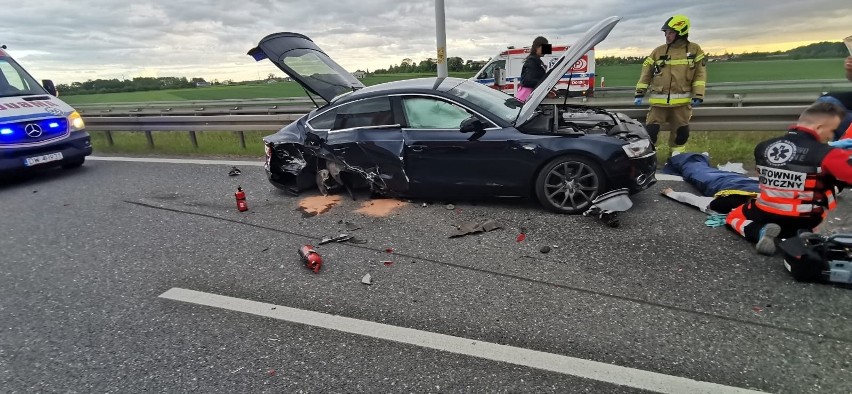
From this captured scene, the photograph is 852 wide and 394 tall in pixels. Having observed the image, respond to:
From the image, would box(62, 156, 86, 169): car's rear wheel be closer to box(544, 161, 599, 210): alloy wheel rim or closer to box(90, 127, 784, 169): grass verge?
box(90, 127, 784, 169): grass verge

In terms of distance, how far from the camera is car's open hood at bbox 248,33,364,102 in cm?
568

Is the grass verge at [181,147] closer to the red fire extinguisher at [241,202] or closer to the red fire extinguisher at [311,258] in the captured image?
the red fire extinguisher at [241,202]

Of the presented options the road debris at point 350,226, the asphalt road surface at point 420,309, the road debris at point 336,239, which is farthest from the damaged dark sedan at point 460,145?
the road debris at point 336,239

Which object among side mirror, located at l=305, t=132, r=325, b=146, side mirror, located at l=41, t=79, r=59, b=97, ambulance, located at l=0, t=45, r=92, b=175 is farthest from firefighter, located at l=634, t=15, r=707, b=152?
side mirror, located at l=41, t=79, r=59, b=97

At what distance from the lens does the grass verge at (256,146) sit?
6283 mm

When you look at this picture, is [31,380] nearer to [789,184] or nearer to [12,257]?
[12,257]

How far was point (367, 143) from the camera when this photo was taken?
16.4 ft

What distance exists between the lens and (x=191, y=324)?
9.80 feet

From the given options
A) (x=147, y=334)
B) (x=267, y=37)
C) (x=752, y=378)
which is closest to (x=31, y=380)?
(x=147, y=334)

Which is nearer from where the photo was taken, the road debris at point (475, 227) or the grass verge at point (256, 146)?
the road debris at point (475, 227)

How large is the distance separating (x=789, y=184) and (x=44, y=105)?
952 centimetres

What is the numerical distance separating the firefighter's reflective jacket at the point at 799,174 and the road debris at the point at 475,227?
211 centimetres

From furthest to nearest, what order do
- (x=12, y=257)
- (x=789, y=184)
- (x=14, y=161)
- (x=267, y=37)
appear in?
(x=14, y=161) < (x=267, y=37) < (x=12, y=257) < (x=789, y=184)

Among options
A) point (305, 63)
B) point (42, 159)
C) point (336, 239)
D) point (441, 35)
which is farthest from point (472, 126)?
point (42, 159)
